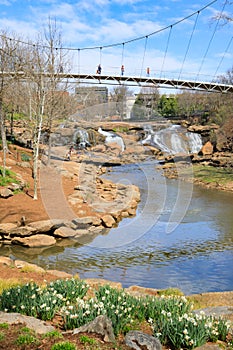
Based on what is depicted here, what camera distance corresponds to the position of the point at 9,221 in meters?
13.7

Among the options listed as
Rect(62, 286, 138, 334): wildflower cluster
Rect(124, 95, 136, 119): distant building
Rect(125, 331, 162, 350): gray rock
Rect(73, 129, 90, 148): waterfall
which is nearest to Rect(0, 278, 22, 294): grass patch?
Rect(62, 286, 138, 334): wildflower cluster

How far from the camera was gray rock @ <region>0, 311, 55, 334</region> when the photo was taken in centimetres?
459

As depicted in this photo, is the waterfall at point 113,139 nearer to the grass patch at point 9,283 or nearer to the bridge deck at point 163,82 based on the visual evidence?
the bridge deck at point 163,82

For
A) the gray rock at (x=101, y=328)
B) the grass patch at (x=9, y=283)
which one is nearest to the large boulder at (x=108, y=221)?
the grass patch at (x=9, y=283)

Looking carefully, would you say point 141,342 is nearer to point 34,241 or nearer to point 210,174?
point 34,241

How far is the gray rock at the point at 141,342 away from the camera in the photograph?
427 cm

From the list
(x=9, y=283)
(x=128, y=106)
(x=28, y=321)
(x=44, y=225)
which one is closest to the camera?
(x=28, y=321)

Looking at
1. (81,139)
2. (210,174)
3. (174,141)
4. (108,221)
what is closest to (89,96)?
(81,139)

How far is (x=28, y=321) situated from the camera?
4750mm

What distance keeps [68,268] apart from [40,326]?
6194mm

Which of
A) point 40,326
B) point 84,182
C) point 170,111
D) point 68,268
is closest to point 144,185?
point 84,182

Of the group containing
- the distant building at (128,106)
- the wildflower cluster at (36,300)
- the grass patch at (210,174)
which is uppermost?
the distant building at (128,106)

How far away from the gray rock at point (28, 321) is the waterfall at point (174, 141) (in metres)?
38.4

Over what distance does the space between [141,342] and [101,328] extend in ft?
1.62
